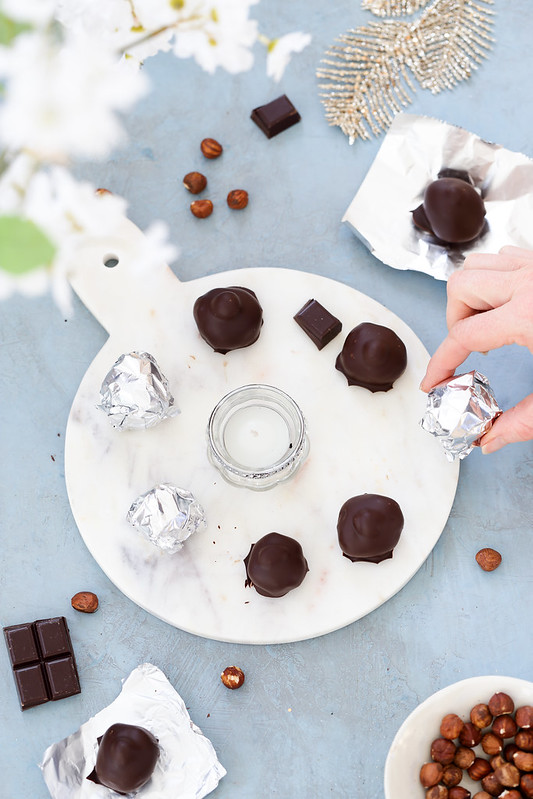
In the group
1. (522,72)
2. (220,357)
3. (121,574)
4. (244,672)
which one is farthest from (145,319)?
(522,72)

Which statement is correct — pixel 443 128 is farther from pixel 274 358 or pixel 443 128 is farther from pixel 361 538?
pixel 361 538

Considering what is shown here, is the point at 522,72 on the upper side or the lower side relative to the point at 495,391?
upper

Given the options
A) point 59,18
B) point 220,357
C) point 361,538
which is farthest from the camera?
point 220,357

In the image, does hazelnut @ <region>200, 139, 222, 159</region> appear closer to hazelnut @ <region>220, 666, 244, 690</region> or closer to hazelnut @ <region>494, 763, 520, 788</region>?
hazelnut @ <region>220, 666, 244, 690</region>

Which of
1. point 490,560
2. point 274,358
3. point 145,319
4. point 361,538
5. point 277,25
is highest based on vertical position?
point 277,25

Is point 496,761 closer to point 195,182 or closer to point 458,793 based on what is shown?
point 458,793

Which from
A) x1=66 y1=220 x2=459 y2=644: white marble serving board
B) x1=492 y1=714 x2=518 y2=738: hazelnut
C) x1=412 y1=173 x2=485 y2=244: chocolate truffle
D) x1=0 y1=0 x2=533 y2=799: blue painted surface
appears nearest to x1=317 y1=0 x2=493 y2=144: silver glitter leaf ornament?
x1=0 y1=0 x2=533 y2=799: blue painted surface
